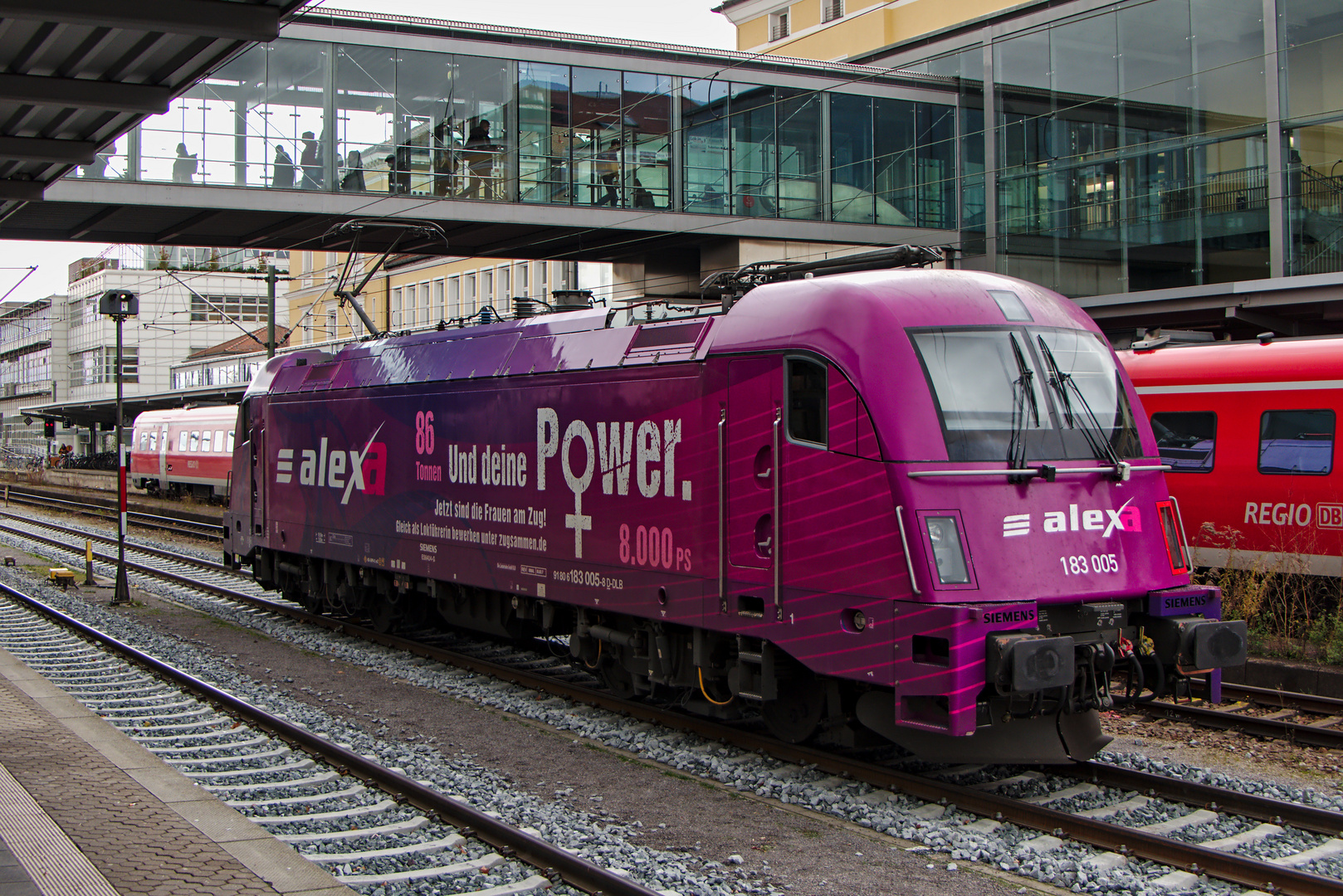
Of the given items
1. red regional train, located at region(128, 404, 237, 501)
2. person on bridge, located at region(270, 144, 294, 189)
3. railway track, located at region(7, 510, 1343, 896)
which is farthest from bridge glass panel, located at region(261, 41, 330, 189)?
railway track, located at region(7, 510, 1343, 896)

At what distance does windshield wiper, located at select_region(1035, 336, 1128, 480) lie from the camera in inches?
323

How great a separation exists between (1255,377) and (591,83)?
18.7 metres

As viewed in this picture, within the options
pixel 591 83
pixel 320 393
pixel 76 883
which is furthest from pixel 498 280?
pixel 76 883

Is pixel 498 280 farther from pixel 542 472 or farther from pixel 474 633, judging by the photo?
pixel 542 472

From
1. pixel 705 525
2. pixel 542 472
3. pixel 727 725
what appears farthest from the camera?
pixel 542 472

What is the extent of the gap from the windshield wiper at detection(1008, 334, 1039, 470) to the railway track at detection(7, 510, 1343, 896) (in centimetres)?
208

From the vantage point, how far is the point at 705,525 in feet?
30.3

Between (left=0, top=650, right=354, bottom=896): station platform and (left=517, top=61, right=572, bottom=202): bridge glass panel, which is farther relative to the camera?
(left=517, top=61, right=572, bottom=202): bridge glass panel

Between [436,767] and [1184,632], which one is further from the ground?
[1184,632]

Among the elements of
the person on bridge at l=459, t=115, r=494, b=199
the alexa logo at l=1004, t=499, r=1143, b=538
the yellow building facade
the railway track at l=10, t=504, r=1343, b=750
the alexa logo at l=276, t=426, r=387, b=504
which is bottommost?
the railway track at l=10, t=504, r=1343, b=750

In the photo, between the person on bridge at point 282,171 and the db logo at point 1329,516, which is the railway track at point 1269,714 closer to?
the db logo at point 1329,516

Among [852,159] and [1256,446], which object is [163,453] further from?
[1256,446]

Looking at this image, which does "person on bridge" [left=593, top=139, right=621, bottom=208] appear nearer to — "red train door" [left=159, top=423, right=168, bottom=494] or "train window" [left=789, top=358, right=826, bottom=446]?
"train window" [left=789, top=358, right=826, bottom=446]

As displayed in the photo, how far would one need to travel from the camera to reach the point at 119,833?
7.03 metres
